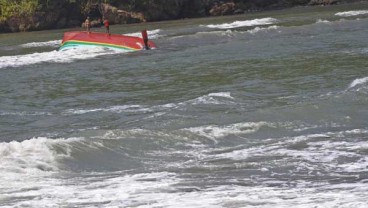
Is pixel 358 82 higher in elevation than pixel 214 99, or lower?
higher

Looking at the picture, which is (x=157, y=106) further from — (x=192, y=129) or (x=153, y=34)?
(x=153, y=34)

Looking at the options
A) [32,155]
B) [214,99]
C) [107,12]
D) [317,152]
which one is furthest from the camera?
[107,12]

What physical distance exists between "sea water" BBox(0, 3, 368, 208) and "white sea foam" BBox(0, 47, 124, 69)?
144 cm

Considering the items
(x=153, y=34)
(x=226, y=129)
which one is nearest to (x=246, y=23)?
(x=153, y=34)

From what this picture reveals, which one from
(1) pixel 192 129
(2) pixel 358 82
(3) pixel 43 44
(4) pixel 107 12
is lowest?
Result: (3) pixel 43 44

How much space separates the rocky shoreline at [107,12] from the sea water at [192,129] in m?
25.2

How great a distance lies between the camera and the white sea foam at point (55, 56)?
92.6 feet

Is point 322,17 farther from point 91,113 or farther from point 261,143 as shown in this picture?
point 261,143

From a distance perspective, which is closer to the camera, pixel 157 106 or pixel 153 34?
pixel 157 106

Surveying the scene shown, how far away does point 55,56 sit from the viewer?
29781mm

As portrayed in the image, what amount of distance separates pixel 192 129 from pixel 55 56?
18.1m

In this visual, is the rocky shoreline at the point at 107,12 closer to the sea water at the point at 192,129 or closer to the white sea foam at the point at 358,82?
the sea water at the point at 192,129

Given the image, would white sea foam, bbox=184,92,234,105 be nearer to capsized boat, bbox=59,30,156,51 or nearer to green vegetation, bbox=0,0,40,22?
capsized boat, bbox=59,30,156,51

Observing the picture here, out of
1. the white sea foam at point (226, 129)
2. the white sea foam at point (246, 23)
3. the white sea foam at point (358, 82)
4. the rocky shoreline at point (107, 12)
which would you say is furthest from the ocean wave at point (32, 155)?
the rocky shoreline at point (107, 12)
